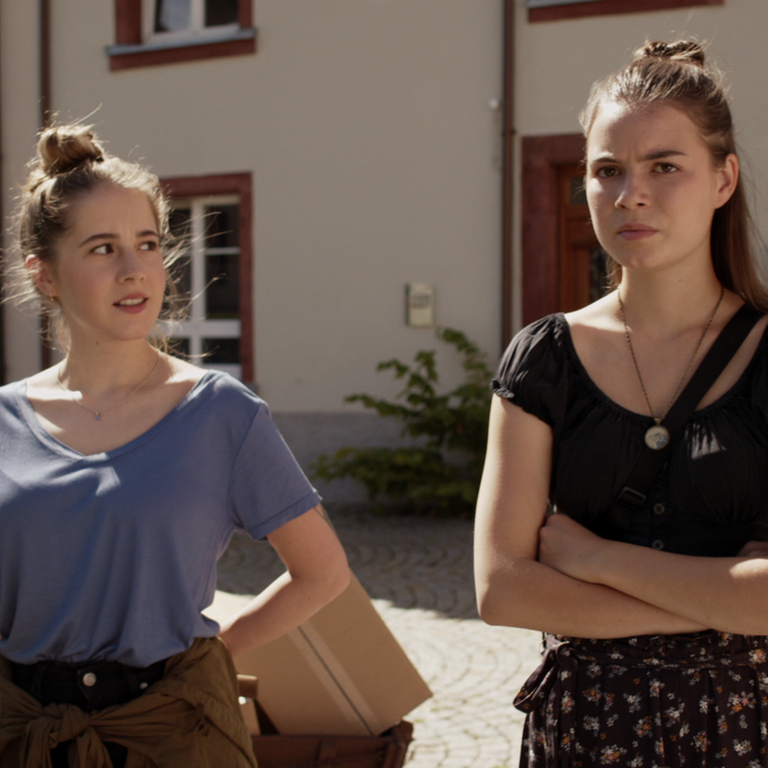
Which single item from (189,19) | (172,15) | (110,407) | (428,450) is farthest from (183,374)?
(172,15)

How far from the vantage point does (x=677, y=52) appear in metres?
1.72

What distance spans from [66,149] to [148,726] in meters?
1.16

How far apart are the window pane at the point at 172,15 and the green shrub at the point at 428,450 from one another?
14.3 ft

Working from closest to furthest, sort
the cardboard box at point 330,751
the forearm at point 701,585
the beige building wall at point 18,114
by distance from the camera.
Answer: the forearm at point 701,585 < the cardboard box at point 330,751 < the beige building wall at point 18,114

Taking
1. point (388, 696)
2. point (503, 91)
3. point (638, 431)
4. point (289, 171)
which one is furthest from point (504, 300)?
point (638, 431)

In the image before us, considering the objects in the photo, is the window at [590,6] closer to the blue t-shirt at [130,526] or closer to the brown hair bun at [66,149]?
the brown hair bun at [66,149]

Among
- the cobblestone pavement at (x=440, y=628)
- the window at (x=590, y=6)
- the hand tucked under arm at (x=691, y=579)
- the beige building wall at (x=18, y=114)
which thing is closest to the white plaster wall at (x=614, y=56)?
the window at (x=590, y=6)

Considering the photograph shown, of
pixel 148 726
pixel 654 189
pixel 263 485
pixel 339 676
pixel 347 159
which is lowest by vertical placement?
pixel 339 676

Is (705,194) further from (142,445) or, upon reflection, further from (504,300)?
(504,300)

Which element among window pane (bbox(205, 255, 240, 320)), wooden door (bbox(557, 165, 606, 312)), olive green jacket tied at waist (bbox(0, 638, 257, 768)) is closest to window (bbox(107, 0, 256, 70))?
window pane (bbox(205, 255, 240, 320))

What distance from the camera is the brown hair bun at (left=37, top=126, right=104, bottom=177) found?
192 centimetres

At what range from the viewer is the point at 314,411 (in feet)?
27.6

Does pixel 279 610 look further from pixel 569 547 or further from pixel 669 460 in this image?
pixel 669 460

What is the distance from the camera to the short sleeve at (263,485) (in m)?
1.72
